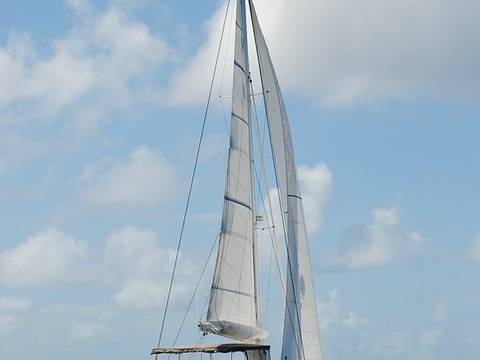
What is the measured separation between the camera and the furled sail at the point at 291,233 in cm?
5191

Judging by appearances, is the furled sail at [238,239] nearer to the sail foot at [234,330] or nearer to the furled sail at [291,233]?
the sail foot at [234,330]

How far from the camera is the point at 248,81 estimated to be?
51.7 metres

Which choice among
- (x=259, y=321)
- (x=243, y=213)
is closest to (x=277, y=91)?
(x=243, y=213)

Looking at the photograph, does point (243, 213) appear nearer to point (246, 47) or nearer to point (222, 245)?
point (222, 245)

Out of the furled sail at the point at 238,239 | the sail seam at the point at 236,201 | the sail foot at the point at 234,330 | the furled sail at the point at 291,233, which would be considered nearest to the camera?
the sail foot at the point at 234,330

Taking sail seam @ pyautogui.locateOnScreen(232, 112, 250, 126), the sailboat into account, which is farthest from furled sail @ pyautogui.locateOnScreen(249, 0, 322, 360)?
sail seam @ pyautogui.locateOnScreen(232, 112, 250, 126)

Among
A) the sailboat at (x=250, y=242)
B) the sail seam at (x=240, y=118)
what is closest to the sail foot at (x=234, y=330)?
the sailboat at (x=250, y=242)

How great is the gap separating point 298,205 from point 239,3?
10360 mm

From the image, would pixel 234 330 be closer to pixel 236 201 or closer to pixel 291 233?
pixel 236 201

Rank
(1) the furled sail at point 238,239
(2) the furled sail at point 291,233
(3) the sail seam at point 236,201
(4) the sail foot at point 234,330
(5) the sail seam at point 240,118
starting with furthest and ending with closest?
(2) the furled sail at point 291,233 → (5) the sail seam at point 240,118 → (3) the sail seam at point 236,201 → (1) the furled sail at point 238,239 → (4) the sail foot at point 234,330

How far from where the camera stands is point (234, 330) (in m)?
48.1

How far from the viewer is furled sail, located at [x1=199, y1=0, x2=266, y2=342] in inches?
1873

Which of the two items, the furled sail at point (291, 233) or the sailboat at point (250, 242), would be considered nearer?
the sailboat at point (250, 242)

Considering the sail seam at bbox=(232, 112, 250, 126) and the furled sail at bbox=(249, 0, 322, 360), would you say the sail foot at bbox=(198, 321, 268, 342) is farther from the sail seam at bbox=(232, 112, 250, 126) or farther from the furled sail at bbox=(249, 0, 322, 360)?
the sail seam at bbox=(232, 112, 250, 126)
